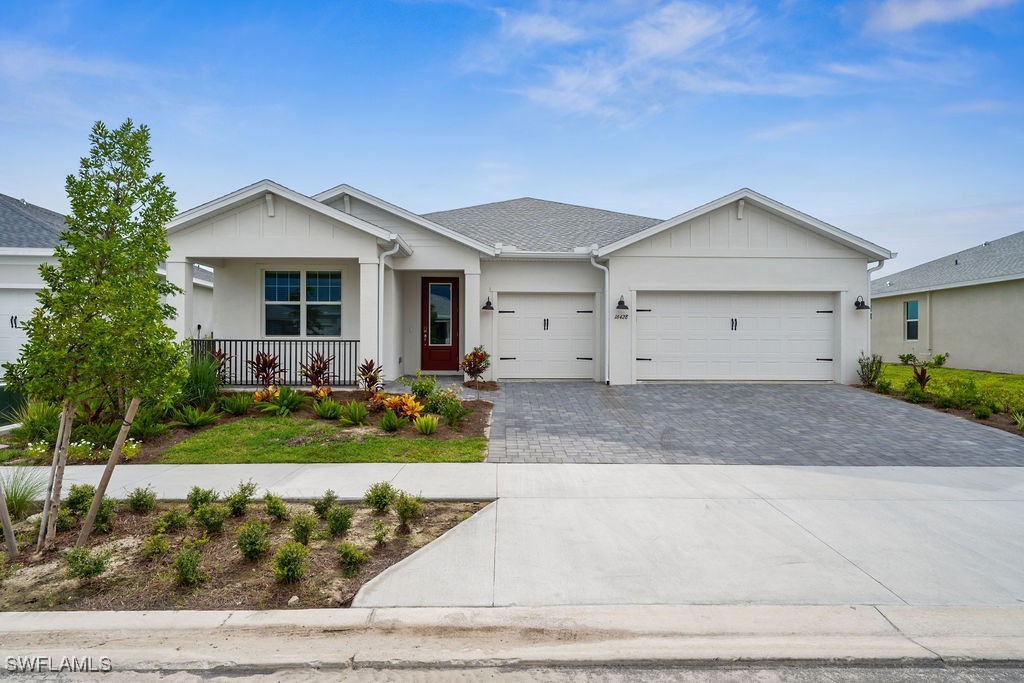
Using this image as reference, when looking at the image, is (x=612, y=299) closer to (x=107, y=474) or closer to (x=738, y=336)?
(x=738, y=336)

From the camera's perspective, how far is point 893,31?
481 inches

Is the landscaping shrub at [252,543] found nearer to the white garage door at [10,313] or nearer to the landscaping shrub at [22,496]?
the landscaping shrub at [22,496]

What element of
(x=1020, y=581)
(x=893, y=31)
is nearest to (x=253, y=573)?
(x=1020, y=581)

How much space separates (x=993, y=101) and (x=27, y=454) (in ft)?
72.8

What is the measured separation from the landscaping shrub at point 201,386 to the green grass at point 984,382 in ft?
47.2

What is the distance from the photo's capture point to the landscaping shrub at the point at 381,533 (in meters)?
4.28

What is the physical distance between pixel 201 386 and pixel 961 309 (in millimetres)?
22774

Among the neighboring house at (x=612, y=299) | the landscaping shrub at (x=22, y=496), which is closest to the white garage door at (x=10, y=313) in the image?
the neighboring house at (x=612, y=299)

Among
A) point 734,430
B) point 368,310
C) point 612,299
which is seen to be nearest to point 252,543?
point 734,430

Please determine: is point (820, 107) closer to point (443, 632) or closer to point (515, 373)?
point (515, 373)

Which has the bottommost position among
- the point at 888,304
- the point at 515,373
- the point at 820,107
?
the point at 515,373

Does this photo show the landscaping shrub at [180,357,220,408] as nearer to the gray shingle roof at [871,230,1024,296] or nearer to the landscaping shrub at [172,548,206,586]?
the landscaping shrub at [172,548,206,586]

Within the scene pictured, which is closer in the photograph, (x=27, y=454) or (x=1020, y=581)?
Result: (x=1020, y=581)

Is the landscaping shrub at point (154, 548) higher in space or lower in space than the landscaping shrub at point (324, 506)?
lower
